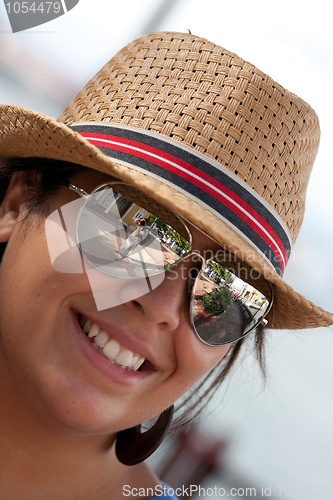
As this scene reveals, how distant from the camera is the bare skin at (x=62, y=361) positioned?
1171 millimetres

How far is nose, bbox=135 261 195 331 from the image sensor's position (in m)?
1.20

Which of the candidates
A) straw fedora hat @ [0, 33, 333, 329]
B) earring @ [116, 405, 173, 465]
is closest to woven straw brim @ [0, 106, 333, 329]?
straw fedora hat @ [0, 33, 333, 329]

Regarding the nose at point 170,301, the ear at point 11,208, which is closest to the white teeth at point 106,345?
the nose at point 170,301

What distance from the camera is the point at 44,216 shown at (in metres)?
1.25

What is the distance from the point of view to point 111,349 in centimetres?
123

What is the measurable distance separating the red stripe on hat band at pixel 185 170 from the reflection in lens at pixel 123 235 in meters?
0.10

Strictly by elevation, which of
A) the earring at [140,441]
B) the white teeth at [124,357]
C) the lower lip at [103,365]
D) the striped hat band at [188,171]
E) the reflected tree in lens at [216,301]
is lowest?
the earring at [140,441]

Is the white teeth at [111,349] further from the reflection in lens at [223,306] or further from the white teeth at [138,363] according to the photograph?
the reflection in lens at [223,306]

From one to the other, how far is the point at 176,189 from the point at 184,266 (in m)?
0.19

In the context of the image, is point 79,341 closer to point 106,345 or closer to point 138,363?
point 106,345

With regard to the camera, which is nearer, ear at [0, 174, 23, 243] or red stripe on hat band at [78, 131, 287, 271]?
red stripe on hat band at [78, 131, 287, 271]

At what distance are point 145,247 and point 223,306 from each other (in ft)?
0.99

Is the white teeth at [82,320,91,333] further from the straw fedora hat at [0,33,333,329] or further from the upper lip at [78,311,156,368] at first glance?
the straw fedora hat at [0,33,333,329]

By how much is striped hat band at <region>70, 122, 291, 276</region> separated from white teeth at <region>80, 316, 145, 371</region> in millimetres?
397
